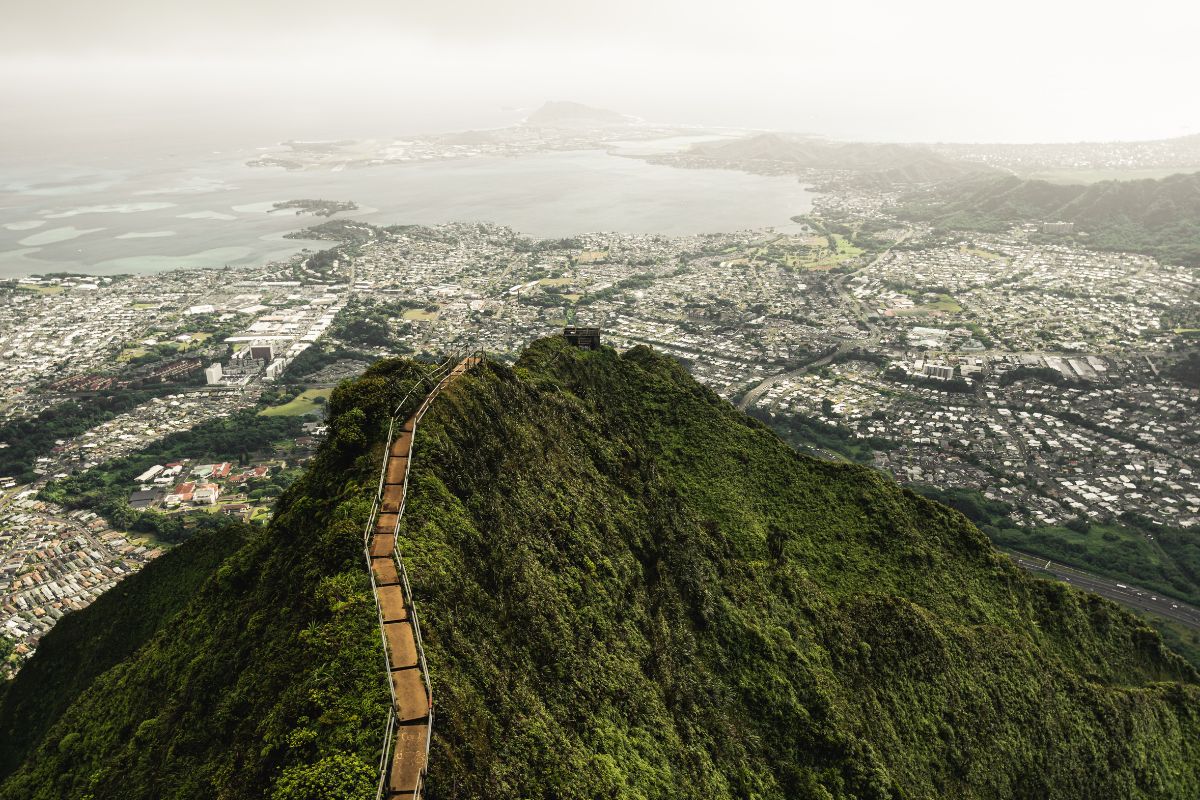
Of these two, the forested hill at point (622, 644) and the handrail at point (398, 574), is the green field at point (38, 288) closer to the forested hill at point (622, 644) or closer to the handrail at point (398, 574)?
the forested hill at point (622, 644)

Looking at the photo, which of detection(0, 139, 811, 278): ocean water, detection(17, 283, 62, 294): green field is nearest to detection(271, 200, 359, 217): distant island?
detection(0, 139, 811, 278): ocean water

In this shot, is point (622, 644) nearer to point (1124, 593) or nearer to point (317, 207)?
point (1124, 593)

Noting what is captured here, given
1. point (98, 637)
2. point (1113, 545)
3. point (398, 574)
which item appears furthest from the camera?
point (1113, 545)

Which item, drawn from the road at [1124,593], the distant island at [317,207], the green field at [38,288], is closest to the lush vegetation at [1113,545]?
the road at [1124,593]

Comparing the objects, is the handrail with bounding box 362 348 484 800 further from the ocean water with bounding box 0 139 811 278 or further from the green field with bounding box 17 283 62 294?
the ocean water with bounding box 0 139 811 278

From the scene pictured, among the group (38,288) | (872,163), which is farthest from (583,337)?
(872,163)

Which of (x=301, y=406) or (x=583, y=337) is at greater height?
(x=583, y=337)
